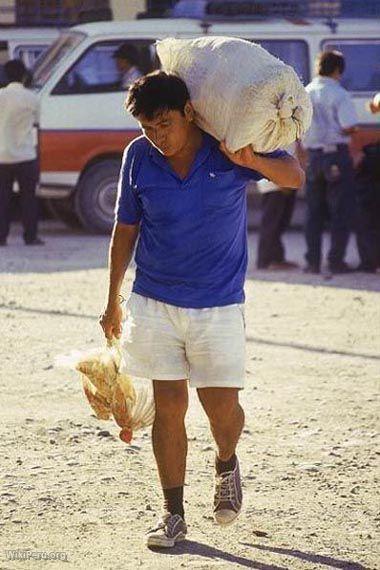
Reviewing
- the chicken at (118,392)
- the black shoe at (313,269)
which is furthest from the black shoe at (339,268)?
the chicken at (118,392)

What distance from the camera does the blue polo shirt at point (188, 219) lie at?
539 cm

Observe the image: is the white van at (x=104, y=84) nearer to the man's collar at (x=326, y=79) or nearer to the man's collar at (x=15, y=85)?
the man's collar at (x=15, y=85)

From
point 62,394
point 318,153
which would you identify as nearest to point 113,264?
point 62,394

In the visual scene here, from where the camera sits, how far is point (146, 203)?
5426 mm

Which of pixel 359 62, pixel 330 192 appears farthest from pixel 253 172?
pixel 359 62

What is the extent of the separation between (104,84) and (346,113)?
175 inches

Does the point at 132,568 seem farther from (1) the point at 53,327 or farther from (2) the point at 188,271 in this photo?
(1) the point at 53,327

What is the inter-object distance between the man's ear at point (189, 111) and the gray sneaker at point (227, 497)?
123cm

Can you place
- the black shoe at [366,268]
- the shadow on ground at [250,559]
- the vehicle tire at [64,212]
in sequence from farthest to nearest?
the vehicle tire at [64,212] → the black shoe at [366,268] → the shadow on ground at [250,559]

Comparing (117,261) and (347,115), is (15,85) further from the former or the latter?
(117,261)

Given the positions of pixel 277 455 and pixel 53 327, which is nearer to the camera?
pixel 277 455

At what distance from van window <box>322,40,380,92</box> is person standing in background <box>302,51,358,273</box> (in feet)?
10.5

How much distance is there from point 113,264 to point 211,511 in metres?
1.05

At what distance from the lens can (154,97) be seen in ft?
17.3
